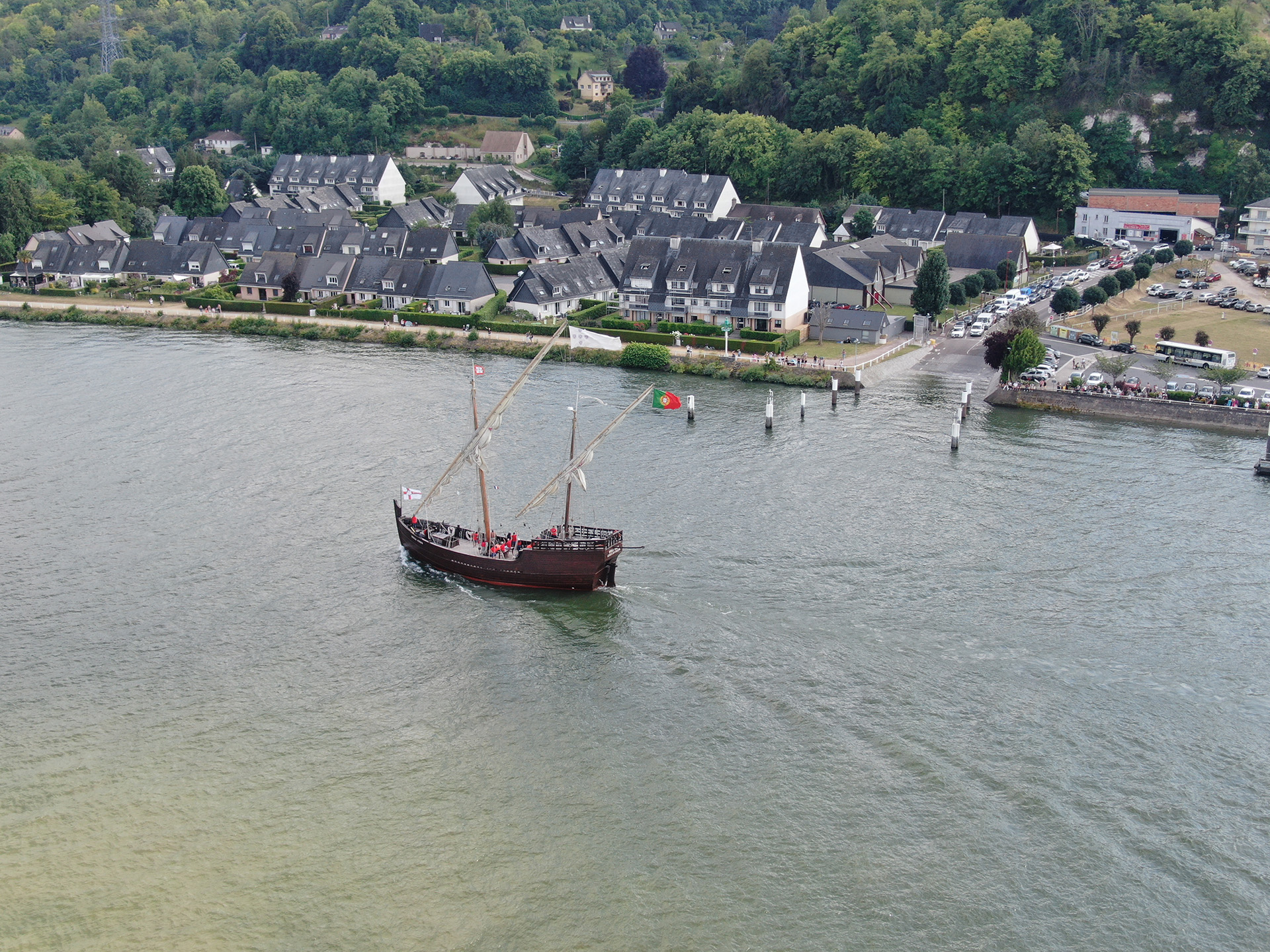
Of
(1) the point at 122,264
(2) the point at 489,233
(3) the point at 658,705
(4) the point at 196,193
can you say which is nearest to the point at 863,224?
(2) the point at 489,233

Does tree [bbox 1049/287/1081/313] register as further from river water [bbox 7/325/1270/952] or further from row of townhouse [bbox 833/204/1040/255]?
river water [bbox 7/325/1270/952]

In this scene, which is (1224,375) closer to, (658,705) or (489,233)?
(658,705)

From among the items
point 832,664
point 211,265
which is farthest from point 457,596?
point 211,265

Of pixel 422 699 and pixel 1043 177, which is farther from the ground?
pixel 1043 177

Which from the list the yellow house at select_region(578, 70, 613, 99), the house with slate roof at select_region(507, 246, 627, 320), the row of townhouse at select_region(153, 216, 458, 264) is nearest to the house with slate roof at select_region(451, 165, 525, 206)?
the row of townhouse at select_region(153, 216, 458, 264)

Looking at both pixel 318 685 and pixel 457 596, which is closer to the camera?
pixel 318 685

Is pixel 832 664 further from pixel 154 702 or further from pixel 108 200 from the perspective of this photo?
pixel 108 200
